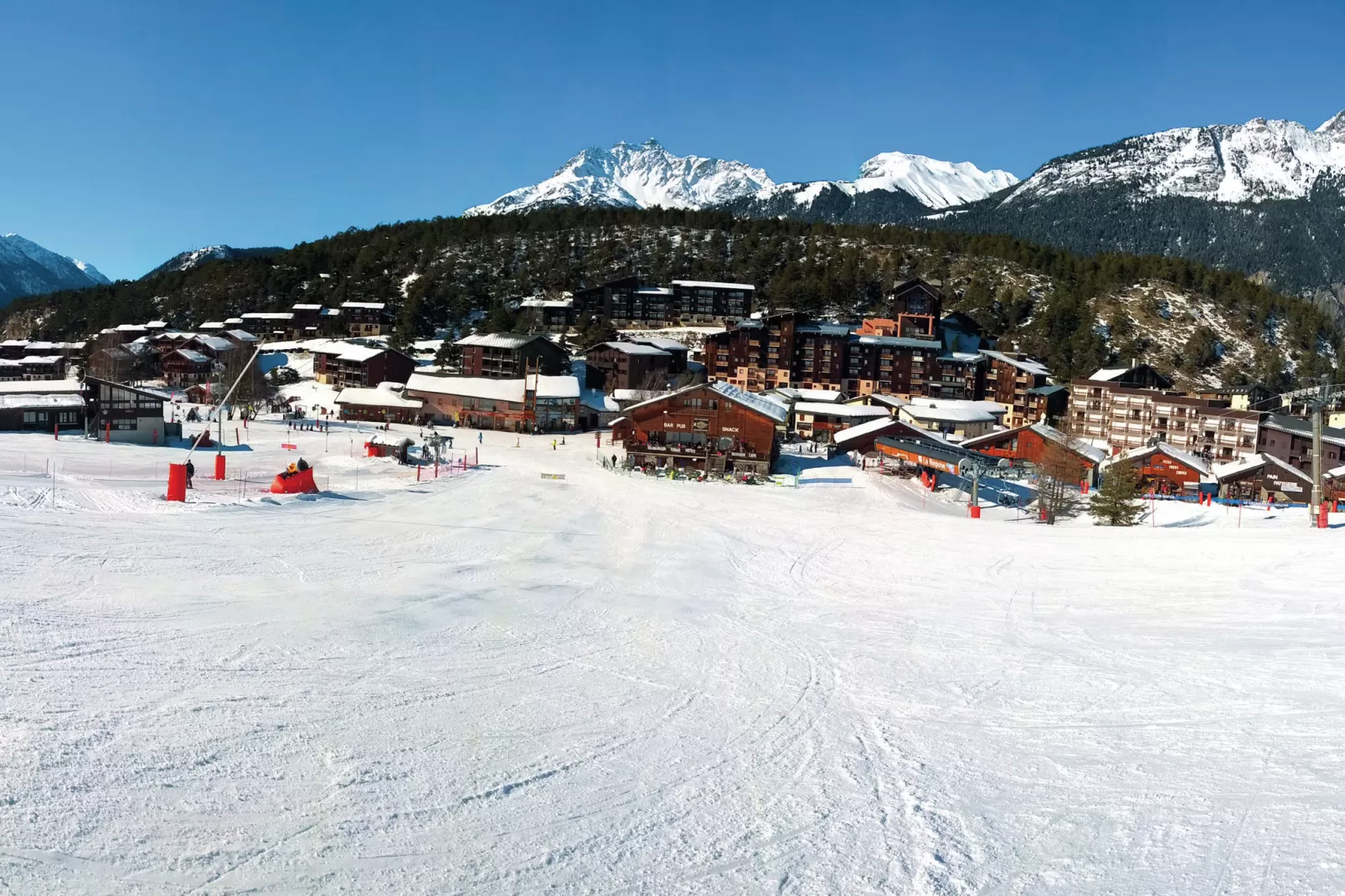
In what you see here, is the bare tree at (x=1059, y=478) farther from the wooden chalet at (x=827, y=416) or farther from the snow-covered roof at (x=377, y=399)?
the snow-covered roof at (x=377, y=399)

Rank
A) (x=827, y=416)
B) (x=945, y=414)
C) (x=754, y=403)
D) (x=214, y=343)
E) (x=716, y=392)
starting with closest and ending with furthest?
(x=716, y=392), (x=754, y=403), (x=827, y=416), (x=945, y=414), (x=214, y=343)

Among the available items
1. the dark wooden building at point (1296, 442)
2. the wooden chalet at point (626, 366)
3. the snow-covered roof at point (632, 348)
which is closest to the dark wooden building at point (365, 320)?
Answer: the snow-covered roof at point (632, 348)

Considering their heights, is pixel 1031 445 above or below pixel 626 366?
below

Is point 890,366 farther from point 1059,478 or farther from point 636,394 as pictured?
point 1059,478

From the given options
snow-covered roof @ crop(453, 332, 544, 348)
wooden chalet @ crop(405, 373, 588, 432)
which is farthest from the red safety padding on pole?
snow-covered roof @ crop(453, 332, 544, 348)

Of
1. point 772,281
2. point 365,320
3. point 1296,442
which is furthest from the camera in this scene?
point 772,281

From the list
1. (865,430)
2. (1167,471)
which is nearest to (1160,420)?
(1167,471)
